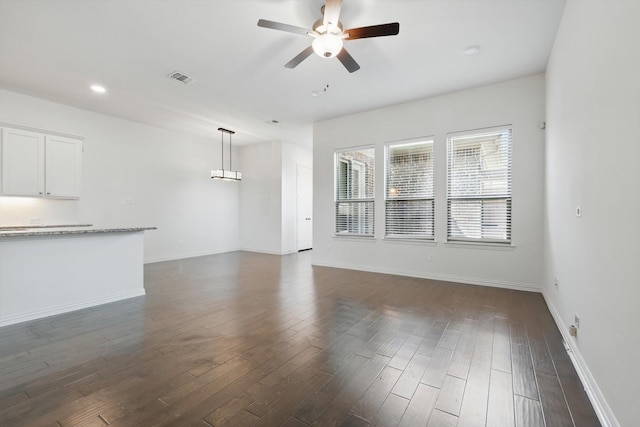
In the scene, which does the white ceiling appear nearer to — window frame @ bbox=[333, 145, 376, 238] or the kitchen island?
window frame @ bbox=[333, 145, 376, 238]

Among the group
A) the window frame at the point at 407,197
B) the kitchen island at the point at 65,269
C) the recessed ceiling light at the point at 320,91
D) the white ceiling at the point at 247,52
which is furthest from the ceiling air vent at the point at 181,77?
the window frame at the point at 407,197

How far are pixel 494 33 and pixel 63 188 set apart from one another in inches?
272

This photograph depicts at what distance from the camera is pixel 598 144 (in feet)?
5.94

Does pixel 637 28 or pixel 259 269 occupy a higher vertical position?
pixel 637 28

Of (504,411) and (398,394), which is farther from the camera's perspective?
(398,394)

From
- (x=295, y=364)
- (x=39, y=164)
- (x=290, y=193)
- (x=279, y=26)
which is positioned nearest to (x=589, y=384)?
(x=295, y=364)

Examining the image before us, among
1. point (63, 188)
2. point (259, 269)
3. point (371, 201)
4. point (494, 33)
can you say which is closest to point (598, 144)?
point (494, 33)

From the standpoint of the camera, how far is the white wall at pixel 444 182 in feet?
13.4

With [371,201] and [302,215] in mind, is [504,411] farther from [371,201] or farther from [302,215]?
[302,215]

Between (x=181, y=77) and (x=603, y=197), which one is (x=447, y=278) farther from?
(x=181, y=77)

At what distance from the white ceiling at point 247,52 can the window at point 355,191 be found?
1005 millimetres

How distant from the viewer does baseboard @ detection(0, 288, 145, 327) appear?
9.74ft

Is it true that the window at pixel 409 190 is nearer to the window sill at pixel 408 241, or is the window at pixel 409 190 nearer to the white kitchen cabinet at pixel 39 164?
the window sill at pixel 408 241

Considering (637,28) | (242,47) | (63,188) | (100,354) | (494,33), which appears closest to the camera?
(637,28)
